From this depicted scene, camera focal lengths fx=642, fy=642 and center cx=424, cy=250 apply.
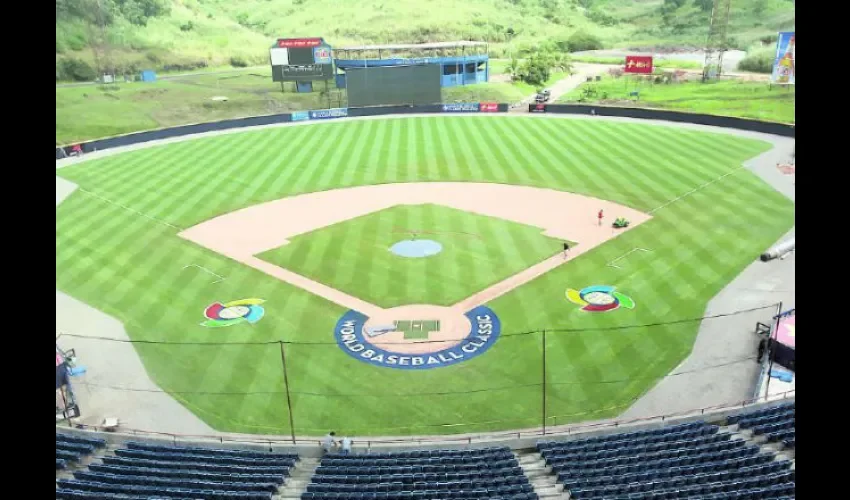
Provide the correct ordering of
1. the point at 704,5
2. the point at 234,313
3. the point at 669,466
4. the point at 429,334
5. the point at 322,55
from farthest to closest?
the point at 704,5
the point at 322,55
the point at 234,313
the point at 429,334
the point at 669,466

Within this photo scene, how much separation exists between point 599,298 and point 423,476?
16.4 meters

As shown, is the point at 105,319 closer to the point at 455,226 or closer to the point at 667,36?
the point at 455,226

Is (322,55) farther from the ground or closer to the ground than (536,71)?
farther from the ground

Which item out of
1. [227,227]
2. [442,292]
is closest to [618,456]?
[442,292]

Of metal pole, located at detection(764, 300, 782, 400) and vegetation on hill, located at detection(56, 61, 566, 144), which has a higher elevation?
vegetation on hill, located at detection(56, 61, 566, 144)

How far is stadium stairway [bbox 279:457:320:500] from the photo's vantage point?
61.0 feet

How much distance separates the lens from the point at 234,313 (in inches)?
1255

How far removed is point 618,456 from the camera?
20.0m

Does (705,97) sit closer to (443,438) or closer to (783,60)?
(783,60)

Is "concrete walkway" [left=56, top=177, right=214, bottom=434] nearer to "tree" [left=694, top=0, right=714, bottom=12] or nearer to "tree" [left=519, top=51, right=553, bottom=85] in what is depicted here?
"tree" [left=519, top=51, right=553, bottom=85]

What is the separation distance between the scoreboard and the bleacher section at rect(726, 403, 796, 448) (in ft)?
273

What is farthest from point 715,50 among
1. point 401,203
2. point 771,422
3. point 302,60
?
point 771,422

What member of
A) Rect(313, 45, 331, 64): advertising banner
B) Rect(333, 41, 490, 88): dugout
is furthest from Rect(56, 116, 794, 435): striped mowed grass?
Rect(333, 41, 490, 88): dugout

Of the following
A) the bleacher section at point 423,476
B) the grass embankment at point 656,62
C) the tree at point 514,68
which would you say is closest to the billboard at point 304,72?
the tree at point 514,68
